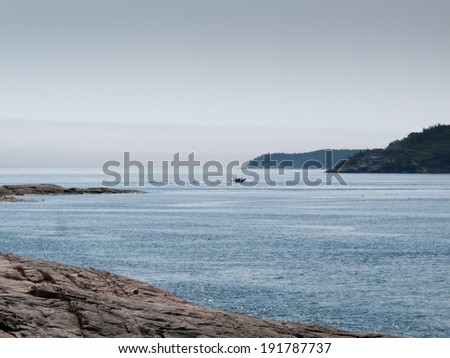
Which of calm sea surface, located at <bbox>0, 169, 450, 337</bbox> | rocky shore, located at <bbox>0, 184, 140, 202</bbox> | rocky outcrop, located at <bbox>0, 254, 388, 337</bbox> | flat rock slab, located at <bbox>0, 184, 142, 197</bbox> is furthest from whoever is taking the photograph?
flat rock slab, located at <bbox>0, 184, 142, 197</bbox>

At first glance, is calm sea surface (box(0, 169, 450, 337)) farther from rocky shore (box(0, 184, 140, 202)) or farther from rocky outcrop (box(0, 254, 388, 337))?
rocky shore (box(0, 184, 140, 202))

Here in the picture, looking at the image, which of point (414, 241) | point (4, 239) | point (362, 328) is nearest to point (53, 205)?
point (4, 239)

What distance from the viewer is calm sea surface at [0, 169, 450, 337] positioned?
1501 inches

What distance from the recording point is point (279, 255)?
62625mm

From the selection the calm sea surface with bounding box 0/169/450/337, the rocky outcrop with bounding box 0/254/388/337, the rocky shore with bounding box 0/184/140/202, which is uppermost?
the rocky outcrop with bounding box 0/254/388/337

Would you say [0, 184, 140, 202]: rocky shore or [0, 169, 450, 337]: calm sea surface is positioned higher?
[0, 184, 140, 202]: rocky shore

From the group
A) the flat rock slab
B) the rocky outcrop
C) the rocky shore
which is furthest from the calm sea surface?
the flat rock slab

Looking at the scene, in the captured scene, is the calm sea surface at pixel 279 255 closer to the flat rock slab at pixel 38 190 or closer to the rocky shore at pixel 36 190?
the rocky shore at pixel 36 190

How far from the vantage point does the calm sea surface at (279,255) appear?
3812cm

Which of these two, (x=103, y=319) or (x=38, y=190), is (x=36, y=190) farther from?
(x=103, y=319)

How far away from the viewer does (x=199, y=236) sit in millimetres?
80375

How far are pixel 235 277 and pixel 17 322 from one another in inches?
1203

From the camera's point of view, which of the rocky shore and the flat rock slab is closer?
the rocky shore

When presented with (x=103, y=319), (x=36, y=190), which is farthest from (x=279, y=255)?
(x=36, y=190)
